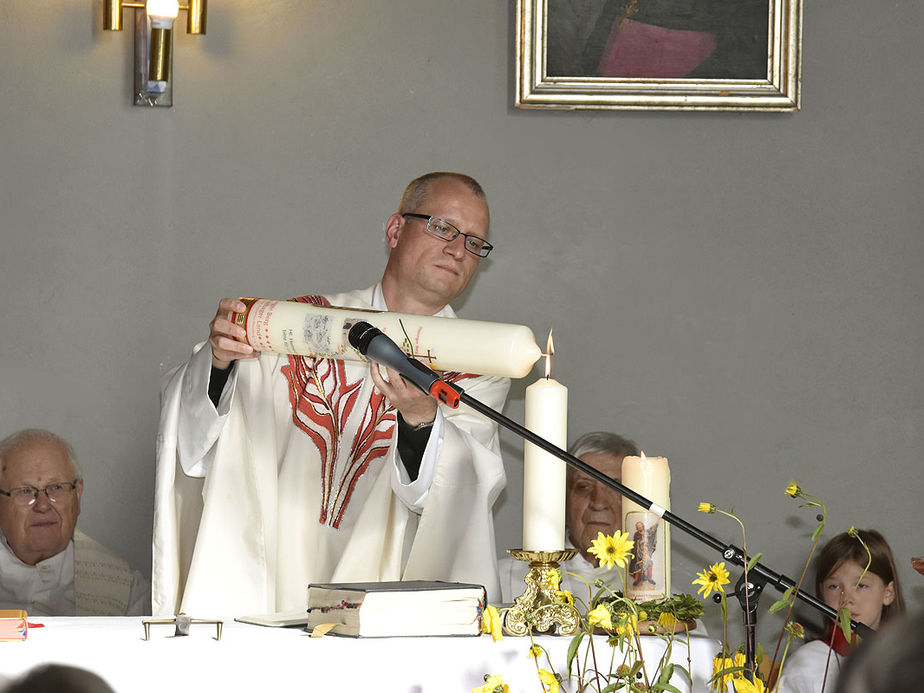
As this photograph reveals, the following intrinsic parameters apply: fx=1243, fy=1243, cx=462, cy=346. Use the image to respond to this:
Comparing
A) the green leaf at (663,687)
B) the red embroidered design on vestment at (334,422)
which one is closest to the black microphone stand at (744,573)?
the green leaf at (663,687)

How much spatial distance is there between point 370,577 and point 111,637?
1333 millimetres

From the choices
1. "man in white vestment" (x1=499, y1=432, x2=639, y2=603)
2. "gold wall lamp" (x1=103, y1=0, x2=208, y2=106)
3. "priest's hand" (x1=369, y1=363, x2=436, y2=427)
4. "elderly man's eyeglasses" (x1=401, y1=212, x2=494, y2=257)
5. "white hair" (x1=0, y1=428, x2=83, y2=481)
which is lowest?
"man in white vestment" (x1=499, y1=432, x2=639, y2=603)

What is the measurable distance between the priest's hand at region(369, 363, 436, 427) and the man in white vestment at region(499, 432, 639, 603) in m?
1.70

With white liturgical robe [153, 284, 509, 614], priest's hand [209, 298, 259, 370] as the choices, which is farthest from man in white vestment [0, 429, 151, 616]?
priest's hand [209, 298, 259, 370]

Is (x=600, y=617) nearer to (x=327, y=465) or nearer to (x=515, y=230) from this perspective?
(x=327, y=465)

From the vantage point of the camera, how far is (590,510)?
14.3 ft

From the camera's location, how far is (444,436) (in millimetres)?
2857

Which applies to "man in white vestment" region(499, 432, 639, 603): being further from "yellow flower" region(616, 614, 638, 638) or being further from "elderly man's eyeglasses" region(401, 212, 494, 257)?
"yellow flower" region(616, 614, 638, 638)

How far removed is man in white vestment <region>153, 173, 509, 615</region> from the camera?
2.95 m

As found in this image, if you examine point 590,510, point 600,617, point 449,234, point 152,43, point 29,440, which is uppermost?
point 152,43

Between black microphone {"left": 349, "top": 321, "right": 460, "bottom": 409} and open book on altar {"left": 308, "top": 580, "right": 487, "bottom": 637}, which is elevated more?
black microphone {"left": 349, "top": 321, "right": 460, "bottom": 409}

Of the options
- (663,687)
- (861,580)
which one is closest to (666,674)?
(663,687)

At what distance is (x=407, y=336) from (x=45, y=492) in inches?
101

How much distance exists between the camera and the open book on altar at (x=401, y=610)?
1950 mm
